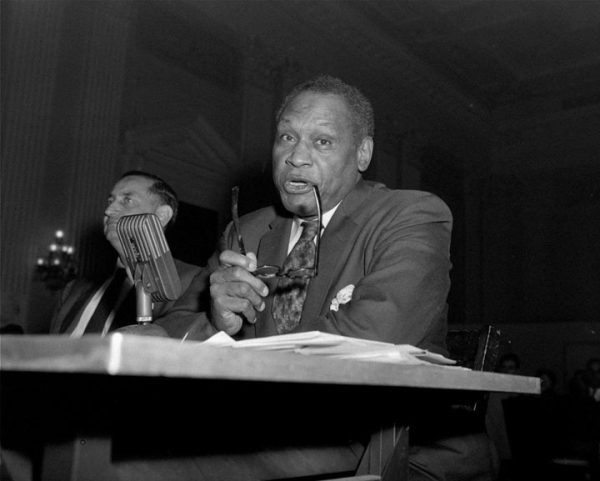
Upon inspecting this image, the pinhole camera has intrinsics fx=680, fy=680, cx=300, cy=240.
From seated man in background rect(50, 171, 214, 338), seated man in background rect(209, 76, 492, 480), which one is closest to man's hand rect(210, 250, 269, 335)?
seated man in background rect(209, 76, 492, 480)

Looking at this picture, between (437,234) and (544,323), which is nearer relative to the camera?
(437,234)

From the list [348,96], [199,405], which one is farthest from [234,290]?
[348,96]

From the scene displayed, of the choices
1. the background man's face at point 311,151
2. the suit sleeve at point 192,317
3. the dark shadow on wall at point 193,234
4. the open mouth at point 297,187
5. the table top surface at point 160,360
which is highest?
the dark shadow on wall at point 193,234

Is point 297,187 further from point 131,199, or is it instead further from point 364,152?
point 131,199

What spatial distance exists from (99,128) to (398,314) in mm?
6288

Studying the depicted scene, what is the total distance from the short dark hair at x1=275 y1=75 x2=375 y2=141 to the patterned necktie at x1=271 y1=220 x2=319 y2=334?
0.47 m

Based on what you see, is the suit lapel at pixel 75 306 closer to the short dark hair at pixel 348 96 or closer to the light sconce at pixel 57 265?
the short dark hair at pixel 348 96

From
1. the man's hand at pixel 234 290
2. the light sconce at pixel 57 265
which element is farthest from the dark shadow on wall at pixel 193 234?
the man's hand at pixel 234 290

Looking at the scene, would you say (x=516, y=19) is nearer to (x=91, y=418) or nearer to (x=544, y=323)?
(x=544, y=323)

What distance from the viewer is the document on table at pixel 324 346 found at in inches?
34.7

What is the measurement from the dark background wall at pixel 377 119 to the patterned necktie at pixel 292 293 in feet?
16.5

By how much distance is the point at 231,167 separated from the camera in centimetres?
877

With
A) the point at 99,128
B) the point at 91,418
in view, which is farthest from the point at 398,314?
the point at 99,128

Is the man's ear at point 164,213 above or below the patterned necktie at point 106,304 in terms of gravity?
above
